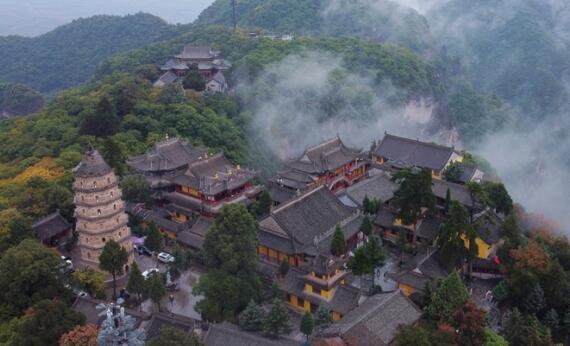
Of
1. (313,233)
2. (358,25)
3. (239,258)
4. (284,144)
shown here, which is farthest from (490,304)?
(358,25)

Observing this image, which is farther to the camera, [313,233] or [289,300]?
[313,233]

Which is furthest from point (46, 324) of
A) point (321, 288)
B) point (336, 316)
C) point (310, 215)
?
point (310, 215)

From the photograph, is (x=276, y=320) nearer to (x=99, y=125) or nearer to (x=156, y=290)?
(x=156, y=290)

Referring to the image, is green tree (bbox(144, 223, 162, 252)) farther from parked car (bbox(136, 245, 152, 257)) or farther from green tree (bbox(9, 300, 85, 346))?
green tree (bbox(9, 300, 85, 346))

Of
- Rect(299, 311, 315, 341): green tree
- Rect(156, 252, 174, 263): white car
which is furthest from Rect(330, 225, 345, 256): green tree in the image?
Rect(156, 252, 174, 263): white car

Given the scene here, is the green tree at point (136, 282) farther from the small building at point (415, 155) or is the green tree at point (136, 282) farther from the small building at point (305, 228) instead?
the small building at point (415, 155)

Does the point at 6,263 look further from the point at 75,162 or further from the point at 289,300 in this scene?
the point at 75,162

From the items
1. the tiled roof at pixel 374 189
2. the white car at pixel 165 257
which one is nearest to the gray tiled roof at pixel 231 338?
the white car at pixel 165 257
